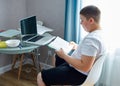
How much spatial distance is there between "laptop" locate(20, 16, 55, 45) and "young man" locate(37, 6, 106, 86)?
517 millimetres

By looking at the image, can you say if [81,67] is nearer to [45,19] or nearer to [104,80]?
[104,80]

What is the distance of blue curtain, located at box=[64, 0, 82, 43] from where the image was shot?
2416mm

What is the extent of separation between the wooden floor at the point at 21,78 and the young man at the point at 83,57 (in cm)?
95

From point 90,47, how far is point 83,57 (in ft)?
0.31

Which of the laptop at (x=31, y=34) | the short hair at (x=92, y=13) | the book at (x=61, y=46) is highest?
the short hair at (x=92, y=13)

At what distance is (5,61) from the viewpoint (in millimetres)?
2939

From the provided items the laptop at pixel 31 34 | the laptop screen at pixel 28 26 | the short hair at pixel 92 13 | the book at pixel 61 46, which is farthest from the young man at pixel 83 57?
the laptop screen at pixel 28 26

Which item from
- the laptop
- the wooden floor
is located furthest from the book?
the wooden floor

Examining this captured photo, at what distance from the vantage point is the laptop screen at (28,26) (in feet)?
7.38

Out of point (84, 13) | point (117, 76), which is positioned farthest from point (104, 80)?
point (84, 13)

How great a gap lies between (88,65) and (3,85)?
1467 millimetres

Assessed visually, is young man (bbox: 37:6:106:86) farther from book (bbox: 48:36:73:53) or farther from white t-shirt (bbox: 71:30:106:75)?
book (bbox: 48:36:73:53)

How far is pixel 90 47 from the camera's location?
1563mm

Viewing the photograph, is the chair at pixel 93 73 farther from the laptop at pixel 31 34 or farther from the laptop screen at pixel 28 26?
the laptop screen at pixel 28 26
